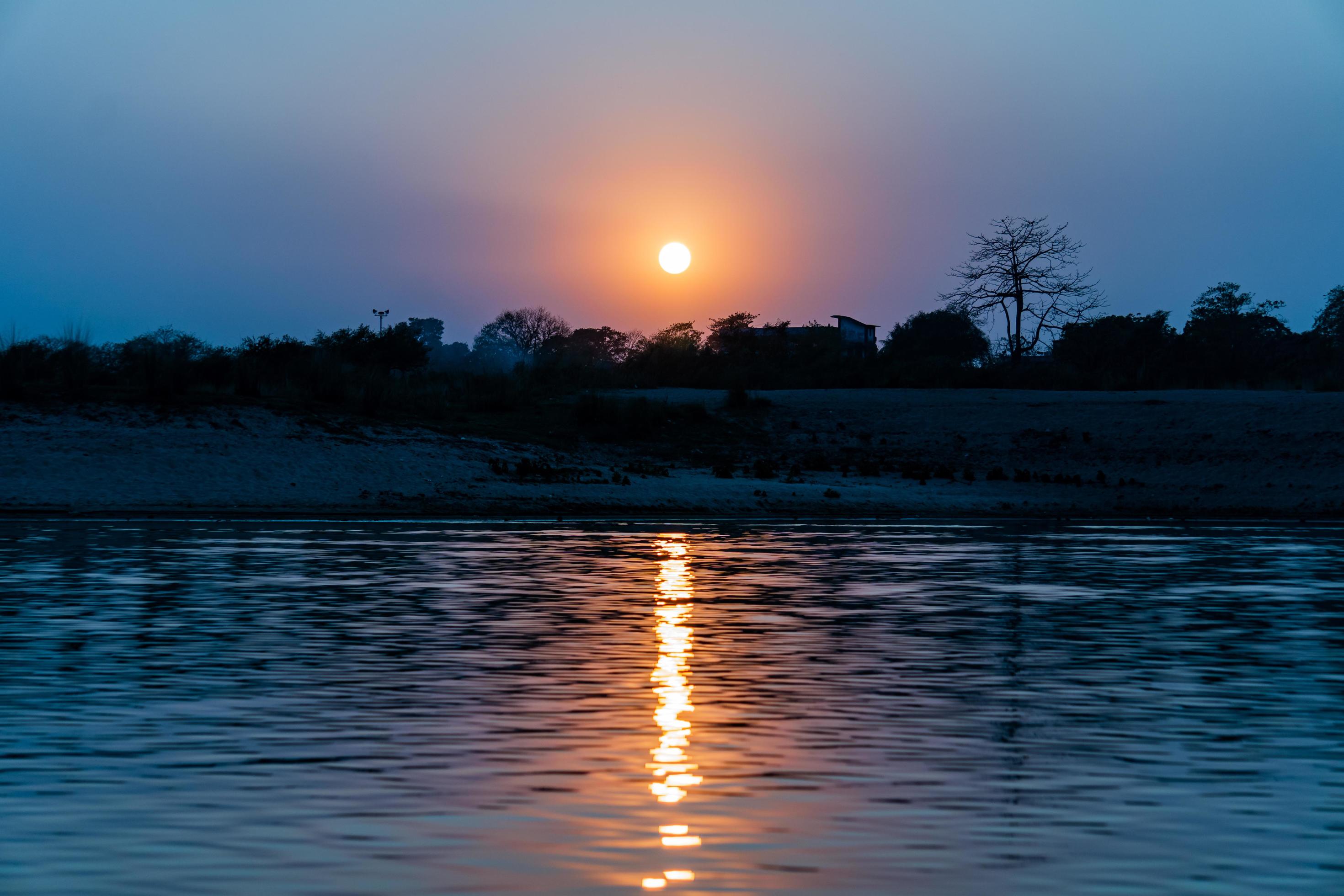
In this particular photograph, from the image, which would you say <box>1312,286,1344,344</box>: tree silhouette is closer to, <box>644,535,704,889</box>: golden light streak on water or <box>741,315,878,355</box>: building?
<box>741,315,878,355</box>: building

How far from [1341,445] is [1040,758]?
32.3 metres

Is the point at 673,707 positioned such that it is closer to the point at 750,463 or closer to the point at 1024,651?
the point at 1024,651

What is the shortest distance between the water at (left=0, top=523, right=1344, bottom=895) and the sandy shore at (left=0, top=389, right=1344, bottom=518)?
41.7ft

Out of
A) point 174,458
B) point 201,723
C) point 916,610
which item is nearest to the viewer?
point 201,723

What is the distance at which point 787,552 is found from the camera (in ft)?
66.1

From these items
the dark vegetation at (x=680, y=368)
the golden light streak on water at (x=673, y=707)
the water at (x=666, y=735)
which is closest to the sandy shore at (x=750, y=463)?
the dark vegetation at (x=680, y=368)

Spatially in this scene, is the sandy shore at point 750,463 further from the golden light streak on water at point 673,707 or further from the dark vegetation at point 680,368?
the golden light streak on water at point 673,707

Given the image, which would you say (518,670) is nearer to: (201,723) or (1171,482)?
(201,723)

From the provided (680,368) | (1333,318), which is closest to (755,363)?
(680,368)

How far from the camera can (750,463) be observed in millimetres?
36875

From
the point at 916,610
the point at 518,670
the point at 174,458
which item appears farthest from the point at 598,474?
the point at 518,670

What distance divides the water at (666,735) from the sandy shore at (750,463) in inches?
501

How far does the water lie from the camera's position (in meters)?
5.61

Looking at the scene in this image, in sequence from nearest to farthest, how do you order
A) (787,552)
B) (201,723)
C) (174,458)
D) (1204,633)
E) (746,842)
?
(746,842) < (201,723) < (1204,633) < (787,552) < (174,458)
